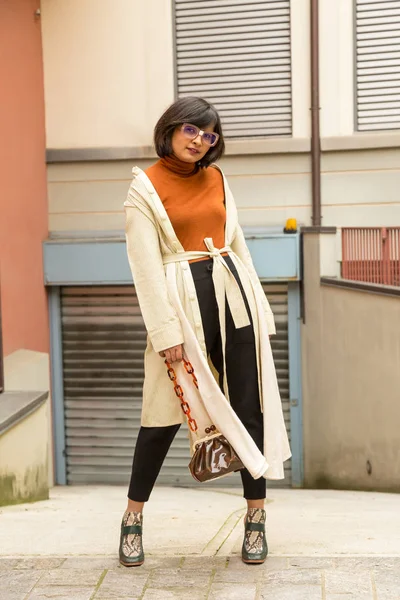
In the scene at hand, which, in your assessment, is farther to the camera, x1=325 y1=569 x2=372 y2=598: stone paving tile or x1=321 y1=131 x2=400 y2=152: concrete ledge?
x1=321 y1=131 x2=400 y2=152: concrete ledge

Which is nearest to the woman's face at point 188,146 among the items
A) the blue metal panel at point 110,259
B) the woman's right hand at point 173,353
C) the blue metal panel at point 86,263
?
the woman's right hand at point 173,353

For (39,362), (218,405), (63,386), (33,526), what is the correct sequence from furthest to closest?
(63,386) → (39,362) → (33,526) → (218,405)

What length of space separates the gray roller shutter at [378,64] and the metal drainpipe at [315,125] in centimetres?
42

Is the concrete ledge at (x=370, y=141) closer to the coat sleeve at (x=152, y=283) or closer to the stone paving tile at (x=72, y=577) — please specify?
the coat sleeve at (x=152, y=283)

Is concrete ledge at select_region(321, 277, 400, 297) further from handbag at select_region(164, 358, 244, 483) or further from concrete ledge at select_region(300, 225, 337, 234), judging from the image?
handbag at select_region(164, 358, 244, 483)

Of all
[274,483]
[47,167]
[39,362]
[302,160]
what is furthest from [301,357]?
[47,167]

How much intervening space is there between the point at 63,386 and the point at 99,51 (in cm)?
341

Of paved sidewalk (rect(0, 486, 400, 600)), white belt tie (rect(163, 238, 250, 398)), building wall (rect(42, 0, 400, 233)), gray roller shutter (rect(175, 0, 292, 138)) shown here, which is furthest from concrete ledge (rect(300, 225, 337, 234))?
white belt tie (rect(163, 238, 250, 398))

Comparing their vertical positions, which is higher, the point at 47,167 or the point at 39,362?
the point at 47,167

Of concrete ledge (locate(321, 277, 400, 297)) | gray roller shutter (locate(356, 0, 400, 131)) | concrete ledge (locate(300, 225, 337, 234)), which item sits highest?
gray roller shutter (locate(356, 0, 400, 131))

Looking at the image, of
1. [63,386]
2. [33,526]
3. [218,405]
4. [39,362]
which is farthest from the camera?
[63,386]

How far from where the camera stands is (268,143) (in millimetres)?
8562

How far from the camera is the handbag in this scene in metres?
3.43

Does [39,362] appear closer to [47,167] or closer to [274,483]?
[47,167]
